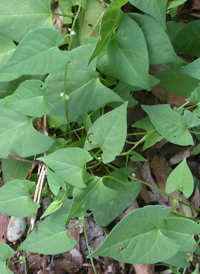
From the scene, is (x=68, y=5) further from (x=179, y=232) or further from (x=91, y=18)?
(x=179, y=232)

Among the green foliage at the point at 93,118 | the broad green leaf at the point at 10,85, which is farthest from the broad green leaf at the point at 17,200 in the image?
the broad green leaf at the point at 10,85

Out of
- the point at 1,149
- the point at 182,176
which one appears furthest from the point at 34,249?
Result: the point at 182,176

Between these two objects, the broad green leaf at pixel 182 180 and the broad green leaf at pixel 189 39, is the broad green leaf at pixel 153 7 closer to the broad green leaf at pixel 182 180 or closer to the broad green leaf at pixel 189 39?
the broad green leaf at pixel 189 39

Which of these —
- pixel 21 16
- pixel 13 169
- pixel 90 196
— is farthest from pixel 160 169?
pixel 21 16

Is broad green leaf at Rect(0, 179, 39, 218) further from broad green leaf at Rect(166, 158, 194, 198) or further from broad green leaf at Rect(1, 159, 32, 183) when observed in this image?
broad green leaf at Rect(166, 158, 194, 198)

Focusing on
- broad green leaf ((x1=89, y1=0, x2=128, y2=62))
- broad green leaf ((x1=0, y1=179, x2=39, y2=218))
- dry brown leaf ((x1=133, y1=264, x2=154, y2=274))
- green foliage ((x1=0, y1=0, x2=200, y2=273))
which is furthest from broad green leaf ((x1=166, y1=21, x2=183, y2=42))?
dry brown leaf ((x1=133, y1=264, x2=154, y2=274))

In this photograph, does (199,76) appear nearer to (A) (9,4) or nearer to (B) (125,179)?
(B) (125,179)
